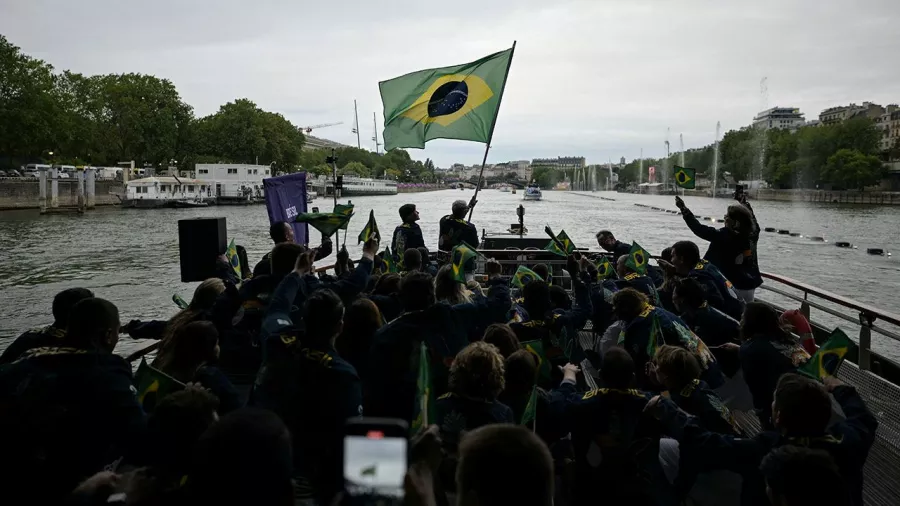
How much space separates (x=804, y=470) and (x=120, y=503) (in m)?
2.31

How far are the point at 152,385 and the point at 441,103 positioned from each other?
8.31m

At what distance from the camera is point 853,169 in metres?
93.8

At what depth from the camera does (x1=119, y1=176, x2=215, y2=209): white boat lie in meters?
77.9

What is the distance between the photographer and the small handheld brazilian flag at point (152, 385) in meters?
3.15

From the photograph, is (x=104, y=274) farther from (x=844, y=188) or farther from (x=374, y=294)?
(x=844, y=188)

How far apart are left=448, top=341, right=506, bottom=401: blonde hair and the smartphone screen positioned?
1704 mm

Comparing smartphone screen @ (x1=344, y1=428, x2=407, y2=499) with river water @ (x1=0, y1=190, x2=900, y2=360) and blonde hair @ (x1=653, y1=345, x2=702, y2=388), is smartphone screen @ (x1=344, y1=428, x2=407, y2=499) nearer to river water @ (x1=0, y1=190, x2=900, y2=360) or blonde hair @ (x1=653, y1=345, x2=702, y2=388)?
blonde hair @ (x1=653, y1=345, x2=702, y2=388)

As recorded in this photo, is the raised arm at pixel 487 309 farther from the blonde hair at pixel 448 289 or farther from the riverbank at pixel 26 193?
the riverbank at pixel 26 193

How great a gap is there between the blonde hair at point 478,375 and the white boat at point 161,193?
83087 mm

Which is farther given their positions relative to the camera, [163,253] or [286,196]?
[163,253]

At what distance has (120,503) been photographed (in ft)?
6.95

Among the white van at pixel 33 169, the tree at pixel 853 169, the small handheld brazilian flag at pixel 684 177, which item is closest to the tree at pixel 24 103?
the white van at pixel 33 169

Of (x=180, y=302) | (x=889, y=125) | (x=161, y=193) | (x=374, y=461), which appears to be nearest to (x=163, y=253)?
(x=180, y=302)

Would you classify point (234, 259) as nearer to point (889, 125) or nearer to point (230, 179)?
point (230, 179)
